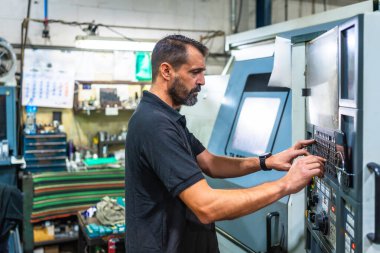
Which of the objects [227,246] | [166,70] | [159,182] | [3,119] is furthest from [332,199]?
Result: [3,119]

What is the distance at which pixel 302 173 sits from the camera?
4.00 feet

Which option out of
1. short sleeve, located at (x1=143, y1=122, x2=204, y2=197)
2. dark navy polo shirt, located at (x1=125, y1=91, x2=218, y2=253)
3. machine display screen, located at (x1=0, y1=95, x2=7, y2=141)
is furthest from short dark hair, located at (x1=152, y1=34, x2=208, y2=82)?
machine display screen, located at (x1=0, y1=95, x2=7, y2=141)

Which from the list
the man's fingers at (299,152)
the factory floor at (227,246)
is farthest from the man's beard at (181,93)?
the factory floor at (227,246)

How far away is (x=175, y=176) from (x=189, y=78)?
1.25 ft

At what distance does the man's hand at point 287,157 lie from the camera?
4.89ft

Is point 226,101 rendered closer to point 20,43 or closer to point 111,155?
point 111,155

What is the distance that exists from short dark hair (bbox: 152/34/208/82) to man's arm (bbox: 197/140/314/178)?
48 cm

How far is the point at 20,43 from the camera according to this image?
12.4 feet

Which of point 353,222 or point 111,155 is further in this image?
point 111,155

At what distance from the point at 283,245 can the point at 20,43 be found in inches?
124

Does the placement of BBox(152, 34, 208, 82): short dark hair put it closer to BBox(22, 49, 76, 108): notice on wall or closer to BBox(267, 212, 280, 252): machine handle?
BBox(267, 212, 280, 252): machine handle

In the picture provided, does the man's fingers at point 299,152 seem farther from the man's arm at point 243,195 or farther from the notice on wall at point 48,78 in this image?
the notice on wall at point 48,78

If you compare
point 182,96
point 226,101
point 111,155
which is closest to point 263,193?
point 182,96

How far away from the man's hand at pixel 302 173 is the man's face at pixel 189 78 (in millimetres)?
462
